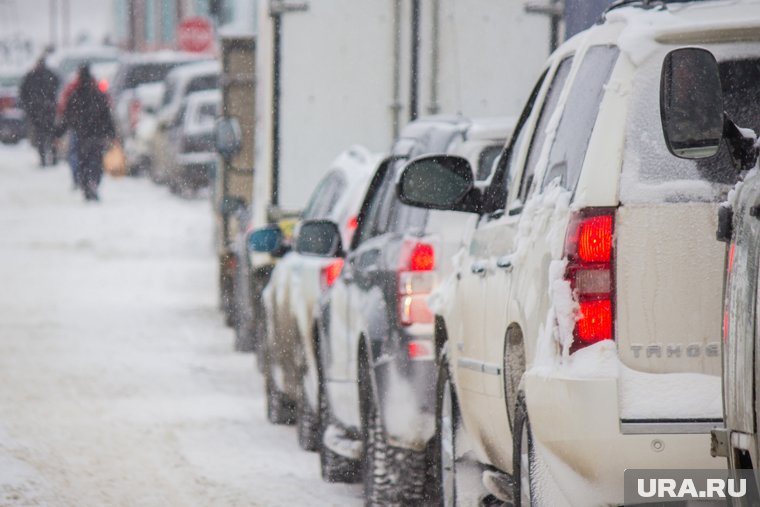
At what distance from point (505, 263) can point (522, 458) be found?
64cm

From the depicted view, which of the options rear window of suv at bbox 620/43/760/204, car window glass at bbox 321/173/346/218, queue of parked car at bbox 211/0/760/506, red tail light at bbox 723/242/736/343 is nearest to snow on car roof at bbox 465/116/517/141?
queue of parked car at bbox 211/0/760/506

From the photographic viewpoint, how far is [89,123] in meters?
32.8

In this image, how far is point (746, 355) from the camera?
4613 millimetres

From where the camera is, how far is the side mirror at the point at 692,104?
4.96 metres

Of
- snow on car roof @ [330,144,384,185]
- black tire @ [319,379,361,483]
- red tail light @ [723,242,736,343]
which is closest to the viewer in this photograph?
red tail light @ [723,242,736,343]

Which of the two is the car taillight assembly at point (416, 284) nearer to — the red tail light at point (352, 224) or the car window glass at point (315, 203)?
the red tail light at point (352, 224)

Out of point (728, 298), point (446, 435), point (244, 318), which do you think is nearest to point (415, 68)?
point (244, 318)

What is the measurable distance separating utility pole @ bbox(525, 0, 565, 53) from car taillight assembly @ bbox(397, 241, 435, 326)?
18.3 feet

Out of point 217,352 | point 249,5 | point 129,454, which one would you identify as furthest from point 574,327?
point 249,5

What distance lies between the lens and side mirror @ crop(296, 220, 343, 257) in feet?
32.1

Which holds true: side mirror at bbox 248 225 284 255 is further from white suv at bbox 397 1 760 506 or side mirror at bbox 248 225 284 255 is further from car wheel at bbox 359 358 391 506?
white suv at bbox 397 1 760 506

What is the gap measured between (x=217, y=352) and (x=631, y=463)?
10683mm

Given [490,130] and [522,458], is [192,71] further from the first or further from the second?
[522,458]

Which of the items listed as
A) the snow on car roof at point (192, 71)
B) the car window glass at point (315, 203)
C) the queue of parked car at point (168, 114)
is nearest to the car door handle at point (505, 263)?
the car window glass at point (315, 203)
